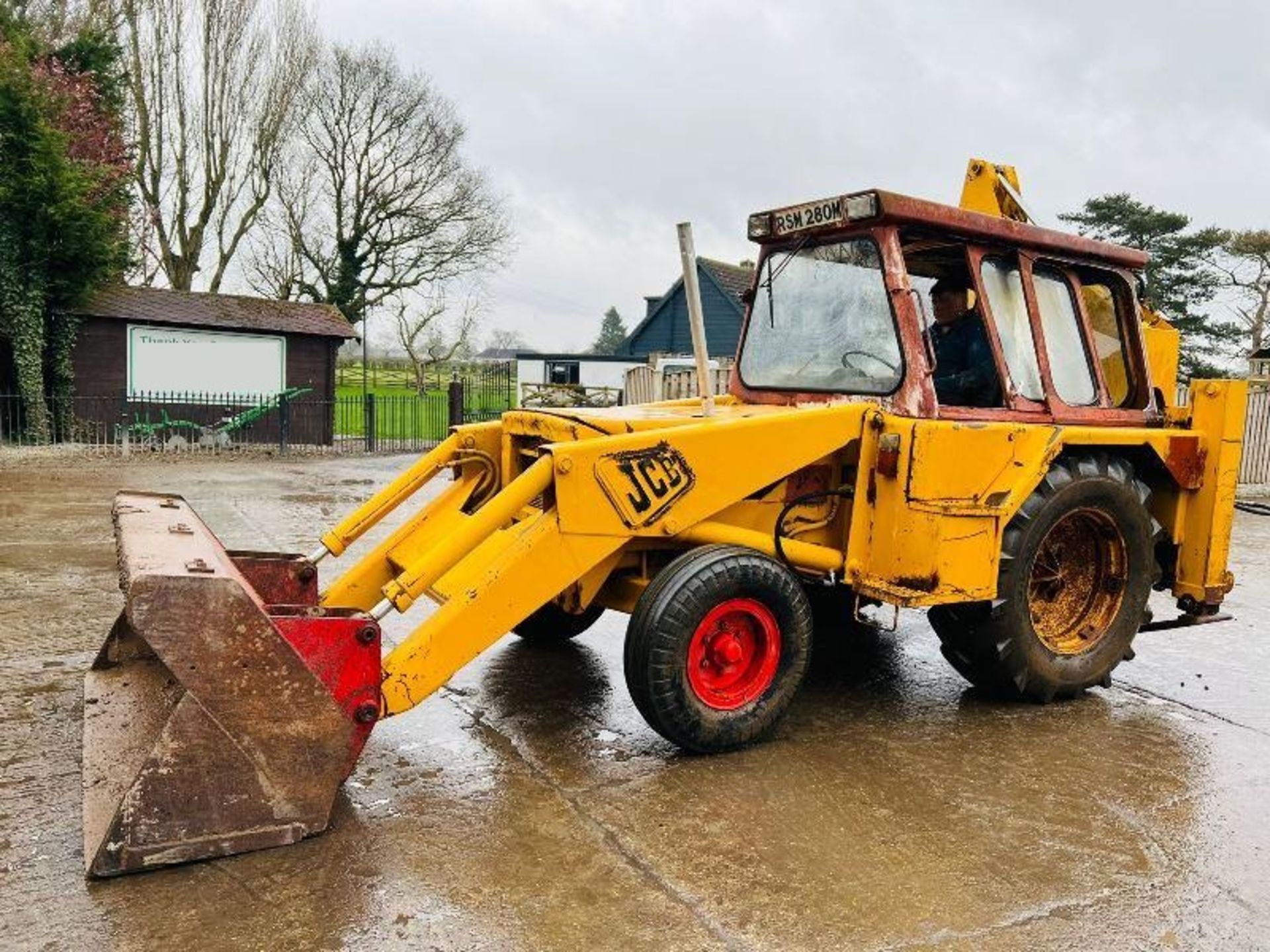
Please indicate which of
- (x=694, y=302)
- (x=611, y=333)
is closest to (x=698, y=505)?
(x=694, y=302)

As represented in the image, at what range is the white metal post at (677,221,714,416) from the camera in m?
3.93

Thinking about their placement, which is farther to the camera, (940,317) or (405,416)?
(405,416)

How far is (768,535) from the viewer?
430 cm

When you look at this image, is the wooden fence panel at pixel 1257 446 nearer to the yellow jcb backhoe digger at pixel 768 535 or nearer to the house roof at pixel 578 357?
the yellow jcb backhoe digger at pixel 768 535

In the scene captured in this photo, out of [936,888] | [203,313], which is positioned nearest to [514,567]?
[936,888]

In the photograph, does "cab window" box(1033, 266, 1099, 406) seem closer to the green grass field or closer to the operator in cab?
the operator in cab

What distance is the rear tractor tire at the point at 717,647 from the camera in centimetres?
372

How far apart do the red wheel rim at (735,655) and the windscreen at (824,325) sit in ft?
3.94

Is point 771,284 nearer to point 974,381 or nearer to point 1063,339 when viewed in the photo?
point 974,381

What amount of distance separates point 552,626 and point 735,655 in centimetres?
177

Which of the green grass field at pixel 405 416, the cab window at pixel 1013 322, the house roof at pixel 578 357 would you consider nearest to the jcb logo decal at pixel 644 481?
the cab window at pixel 1013 322

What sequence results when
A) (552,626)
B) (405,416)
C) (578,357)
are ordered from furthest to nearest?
(578,357), (405,416), (552,626)

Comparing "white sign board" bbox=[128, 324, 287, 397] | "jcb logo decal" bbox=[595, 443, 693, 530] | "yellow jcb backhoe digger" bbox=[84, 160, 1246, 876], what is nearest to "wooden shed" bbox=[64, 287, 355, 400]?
"white sign board" bbox=[128, 324, 287, 397]

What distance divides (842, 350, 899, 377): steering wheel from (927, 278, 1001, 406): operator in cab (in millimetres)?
277
